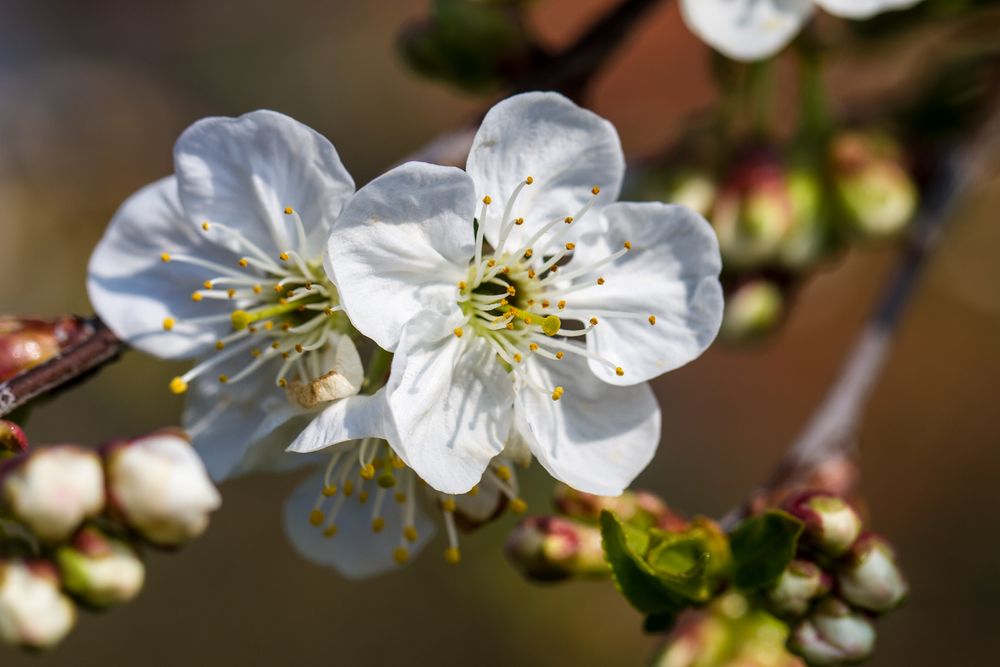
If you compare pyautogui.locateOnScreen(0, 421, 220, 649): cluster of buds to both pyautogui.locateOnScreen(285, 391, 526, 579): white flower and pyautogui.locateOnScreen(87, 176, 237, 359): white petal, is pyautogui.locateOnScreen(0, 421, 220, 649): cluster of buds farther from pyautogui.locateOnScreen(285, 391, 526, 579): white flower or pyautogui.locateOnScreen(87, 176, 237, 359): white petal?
pyautogui.locateOnScreen(87, 176, 237, 359): white petal

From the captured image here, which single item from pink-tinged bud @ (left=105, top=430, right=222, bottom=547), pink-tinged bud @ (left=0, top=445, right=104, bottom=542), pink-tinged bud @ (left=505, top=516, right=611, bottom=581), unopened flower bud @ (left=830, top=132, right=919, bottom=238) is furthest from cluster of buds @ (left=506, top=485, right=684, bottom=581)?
unopened flower bud @ (left=830, top=132, right=919, bottom=238)

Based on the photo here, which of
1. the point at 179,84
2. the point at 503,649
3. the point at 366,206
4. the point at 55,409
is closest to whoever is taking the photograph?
the point at 366,206

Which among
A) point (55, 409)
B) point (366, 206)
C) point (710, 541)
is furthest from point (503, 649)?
point (366, 206)

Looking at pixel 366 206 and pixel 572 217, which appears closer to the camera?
pixel 366 206

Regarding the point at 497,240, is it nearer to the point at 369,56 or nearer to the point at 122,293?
the point at 122,293

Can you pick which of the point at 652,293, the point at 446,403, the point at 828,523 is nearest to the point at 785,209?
the point at 652,293

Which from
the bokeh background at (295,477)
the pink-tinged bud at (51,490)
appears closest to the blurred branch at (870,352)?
the pink-tinged bud at (51,490)
